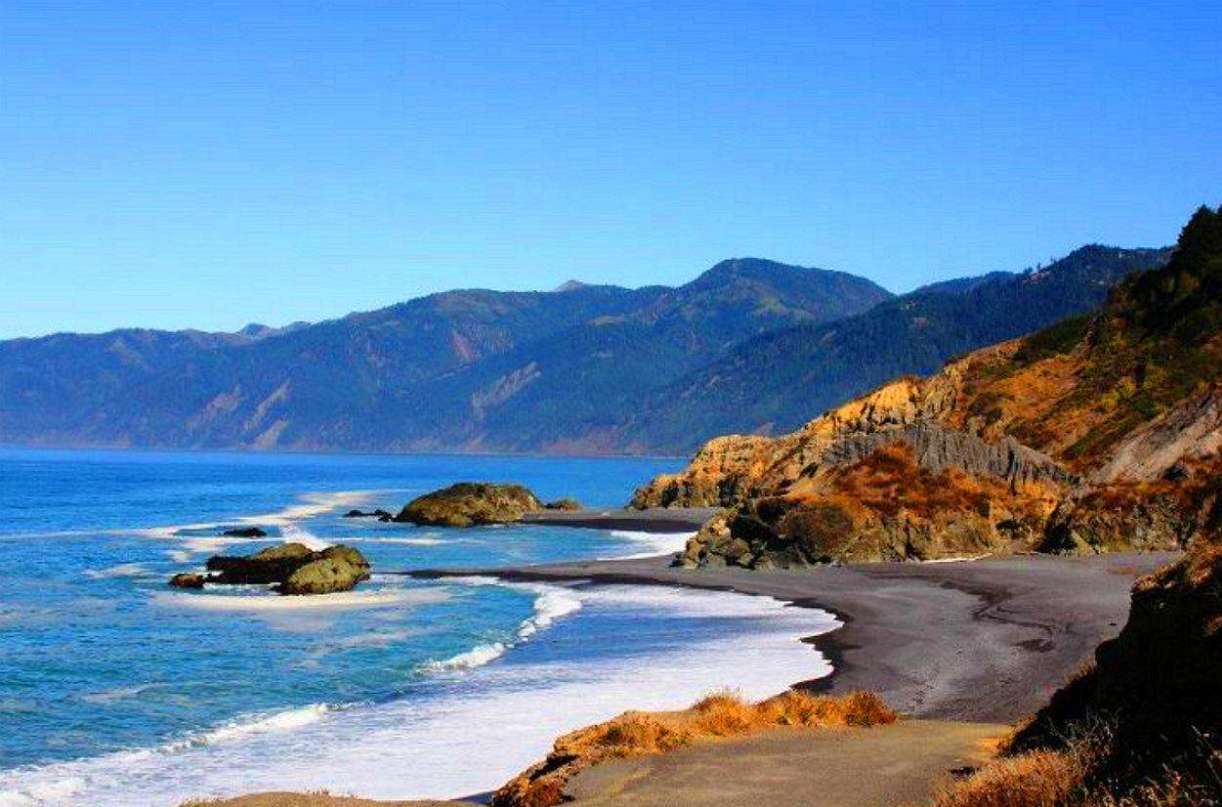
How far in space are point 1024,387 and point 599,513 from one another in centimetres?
3845

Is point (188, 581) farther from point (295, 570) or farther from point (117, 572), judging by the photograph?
point (117, 572)

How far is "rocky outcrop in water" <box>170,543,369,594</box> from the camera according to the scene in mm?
49438

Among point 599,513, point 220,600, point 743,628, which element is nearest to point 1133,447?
point 743,628

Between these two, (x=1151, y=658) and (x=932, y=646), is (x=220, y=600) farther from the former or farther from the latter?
(x=1151, y=658)

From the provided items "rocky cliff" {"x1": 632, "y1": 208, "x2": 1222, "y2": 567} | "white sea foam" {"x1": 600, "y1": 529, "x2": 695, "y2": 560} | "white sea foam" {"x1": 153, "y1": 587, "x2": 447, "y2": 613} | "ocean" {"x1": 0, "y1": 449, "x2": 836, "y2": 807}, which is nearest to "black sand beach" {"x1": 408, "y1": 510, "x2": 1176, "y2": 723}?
"ocean" {"x1": 0, "y1": 449, "x2": 836, "y2": 807}

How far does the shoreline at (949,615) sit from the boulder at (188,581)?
8651mm

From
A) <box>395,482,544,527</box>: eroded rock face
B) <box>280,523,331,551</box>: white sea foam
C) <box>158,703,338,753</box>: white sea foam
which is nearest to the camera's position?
<box>158,703,338,753</box>: white sea foam

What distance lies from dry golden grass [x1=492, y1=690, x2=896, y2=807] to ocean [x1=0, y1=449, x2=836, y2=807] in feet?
9.14

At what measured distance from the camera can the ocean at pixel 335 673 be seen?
66.9ft

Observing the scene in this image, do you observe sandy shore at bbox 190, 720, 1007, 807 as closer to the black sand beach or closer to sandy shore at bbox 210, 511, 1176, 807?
sandy shore at bbox 210, 511, 1176, 807

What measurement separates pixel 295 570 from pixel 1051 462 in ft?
107

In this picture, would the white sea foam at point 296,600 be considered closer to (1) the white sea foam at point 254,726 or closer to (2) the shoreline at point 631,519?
(1) the white sea foam at point 254,726

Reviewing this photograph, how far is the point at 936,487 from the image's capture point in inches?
2212

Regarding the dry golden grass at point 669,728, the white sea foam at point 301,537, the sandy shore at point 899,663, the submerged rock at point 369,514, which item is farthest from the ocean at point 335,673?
the submerged rock at point 369,514
